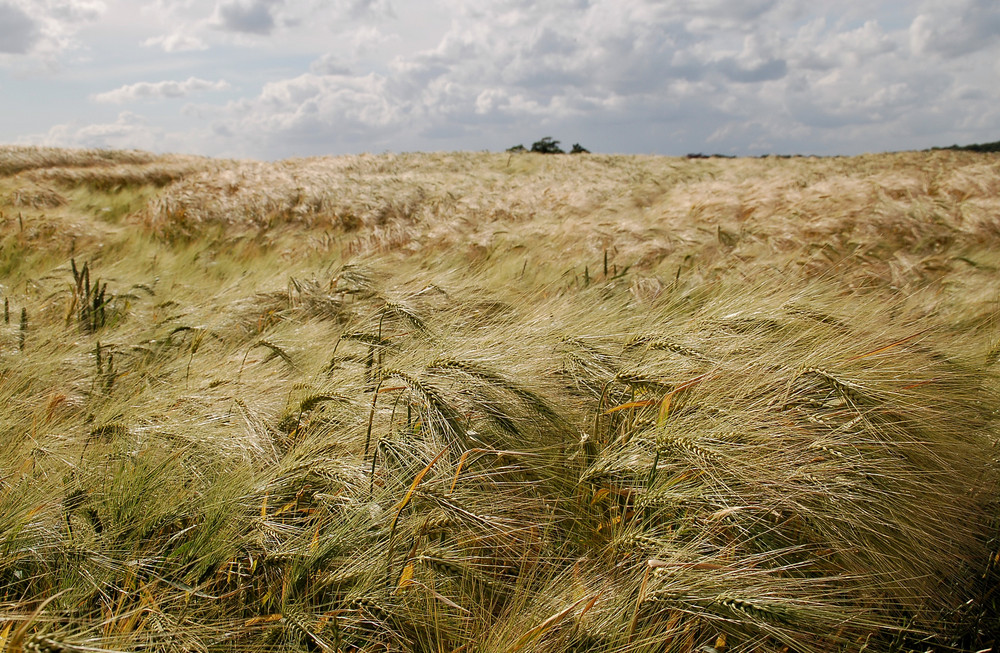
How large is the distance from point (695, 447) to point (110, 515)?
1644 mm

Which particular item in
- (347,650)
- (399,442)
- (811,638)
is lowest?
(347,650)

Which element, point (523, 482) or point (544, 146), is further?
point (544, 146)

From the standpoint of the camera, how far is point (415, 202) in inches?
361

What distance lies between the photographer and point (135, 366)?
265 centimetres

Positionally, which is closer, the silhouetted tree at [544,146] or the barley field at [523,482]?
the barley field at [523,482]

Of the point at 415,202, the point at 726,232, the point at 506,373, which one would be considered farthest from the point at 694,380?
the point at 415,202

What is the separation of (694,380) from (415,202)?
26.4 feet

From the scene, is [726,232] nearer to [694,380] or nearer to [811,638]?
[694,380]

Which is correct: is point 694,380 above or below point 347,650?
above

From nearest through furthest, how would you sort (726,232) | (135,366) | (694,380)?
(694,380) < (135,366) < (726,232)

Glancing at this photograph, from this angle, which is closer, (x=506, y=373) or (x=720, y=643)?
(x=720, y=643)

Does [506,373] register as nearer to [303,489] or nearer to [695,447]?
[695,447]

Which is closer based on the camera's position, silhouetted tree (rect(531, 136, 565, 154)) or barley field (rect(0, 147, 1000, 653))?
barley field (rect(0, 147, 1000, 653))

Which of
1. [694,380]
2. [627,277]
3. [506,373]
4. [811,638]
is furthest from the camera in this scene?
[627,277]
